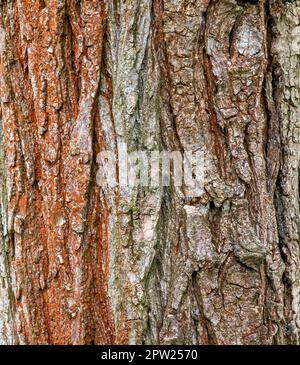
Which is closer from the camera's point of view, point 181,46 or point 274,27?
point 181,46

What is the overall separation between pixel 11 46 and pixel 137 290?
89cm

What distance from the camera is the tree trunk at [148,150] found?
154 cm

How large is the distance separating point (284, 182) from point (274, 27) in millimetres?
513

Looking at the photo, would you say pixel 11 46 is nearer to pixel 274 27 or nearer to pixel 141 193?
pixel 141 193

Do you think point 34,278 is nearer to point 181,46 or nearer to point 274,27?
point 181,46

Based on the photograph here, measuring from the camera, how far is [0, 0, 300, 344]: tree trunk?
154 cm

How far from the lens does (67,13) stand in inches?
61.0

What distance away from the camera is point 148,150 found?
156cm

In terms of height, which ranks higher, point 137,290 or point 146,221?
point 146,221

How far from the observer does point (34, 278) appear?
1.70 meters

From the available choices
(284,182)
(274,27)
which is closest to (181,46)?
(274,27)

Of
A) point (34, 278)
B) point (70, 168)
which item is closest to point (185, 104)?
point (70, 168)
